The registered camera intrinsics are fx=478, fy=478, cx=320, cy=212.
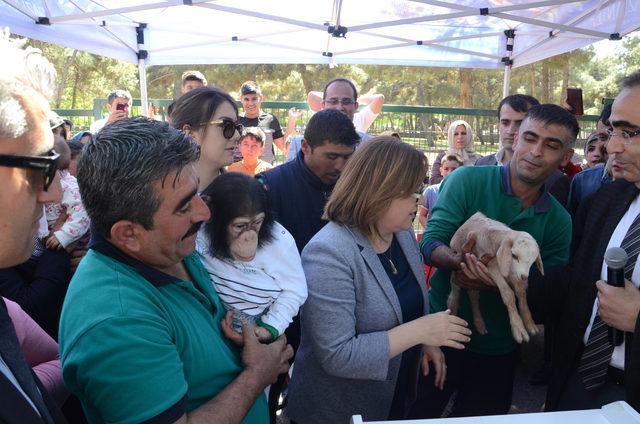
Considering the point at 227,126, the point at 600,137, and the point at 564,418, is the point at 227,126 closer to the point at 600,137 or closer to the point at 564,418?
the point at 564,418

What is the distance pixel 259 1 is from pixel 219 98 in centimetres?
511

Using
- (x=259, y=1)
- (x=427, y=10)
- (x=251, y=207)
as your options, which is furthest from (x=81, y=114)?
(x=251, y=207)

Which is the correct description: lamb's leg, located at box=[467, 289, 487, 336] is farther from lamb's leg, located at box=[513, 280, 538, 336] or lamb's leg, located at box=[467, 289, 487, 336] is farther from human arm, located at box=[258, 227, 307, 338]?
human arm, located at box=[258, 227, 307, 338]

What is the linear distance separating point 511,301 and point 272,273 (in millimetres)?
1085

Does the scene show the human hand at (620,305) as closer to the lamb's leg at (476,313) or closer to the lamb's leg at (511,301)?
the lamb's leg at (511,301)

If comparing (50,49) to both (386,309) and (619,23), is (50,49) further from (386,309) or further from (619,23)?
(386,309)

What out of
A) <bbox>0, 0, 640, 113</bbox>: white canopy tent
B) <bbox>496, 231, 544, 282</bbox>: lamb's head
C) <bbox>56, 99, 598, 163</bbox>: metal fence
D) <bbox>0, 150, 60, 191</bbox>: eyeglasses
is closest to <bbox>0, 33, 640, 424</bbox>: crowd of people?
<bbox>0, 150, 60, 191</bbox>: eyeglasses

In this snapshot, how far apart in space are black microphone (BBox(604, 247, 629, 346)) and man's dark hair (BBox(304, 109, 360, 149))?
166 centimetres

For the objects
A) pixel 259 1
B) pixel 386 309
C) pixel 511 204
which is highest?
pixel 259 1

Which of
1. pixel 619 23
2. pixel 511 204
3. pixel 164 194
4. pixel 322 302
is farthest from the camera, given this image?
pixel 619 23

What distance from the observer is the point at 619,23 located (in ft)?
21.2

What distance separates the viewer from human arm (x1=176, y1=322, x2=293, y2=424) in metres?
1.38

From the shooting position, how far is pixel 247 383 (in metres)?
1.52

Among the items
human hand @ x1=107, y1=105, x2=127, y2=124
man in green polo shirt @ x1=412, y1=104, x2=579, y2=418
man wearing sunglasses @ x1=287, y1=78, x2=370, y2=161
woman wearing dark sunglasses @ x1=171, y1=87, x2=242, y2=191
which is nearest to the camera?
man in green polo shirt @ x1=412, y1=104, x2=579, y2=418
